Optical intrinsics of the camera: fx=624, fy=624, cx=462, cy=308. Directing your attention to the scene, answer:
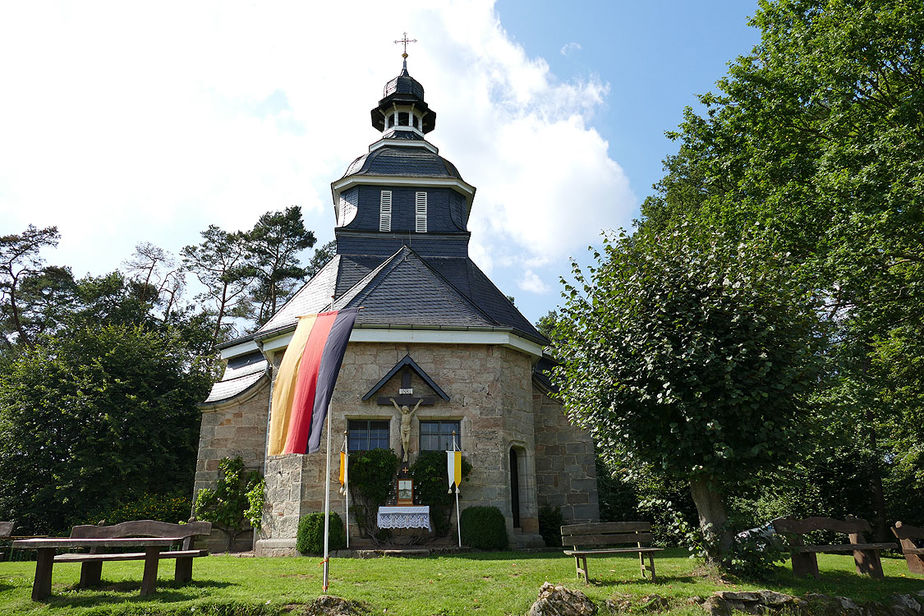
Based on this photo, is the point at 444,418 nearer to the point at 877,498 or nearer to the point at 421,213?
the point at 421,213

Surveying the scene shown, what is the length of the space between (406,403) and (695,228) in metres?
7.26

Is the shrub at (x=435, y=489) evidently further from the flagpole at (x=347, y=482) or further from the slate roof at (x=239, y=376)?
the slate roof at (x=239, y=376)

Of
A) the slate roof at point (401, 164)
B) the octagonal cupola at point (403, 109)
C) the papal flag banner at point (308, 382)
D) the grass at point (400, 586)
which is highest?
the octagonal cupola at point (403, 109)

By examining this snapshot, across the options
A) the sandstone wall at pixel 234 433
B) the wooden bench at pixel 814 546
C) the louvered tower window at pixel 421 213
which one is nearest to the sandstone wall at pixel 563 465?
the louvered tower window at pixel 421 213

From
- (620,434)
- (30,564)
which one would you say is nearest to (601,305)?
(620,434)

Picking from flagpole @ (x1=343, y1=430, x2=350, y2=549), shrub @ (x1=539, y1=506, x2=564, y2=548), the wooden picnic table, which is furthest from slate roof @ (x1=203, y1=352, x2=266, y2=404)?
the wooden picnic table

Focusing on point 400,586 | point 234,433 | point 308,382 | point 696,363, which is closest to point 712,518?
point 696,363

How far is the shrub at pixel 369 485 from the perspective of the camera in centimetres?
1309

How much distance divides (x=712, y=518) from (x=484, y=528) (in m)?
5.61

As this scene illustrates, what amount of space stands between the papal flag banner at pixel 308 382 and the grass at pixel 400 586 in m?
1.79

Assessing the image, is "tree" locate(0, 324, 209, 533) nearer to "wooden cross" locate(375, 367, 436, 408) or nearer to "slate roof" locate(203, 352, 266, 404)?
"slate roof" locate(203, 352, 266, 404)

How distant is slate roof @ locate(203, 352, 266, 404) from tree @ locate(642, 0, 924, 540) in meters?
12.2

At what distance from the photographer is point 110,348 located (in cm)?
2270

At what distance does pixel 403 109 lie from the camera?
25031 mm
